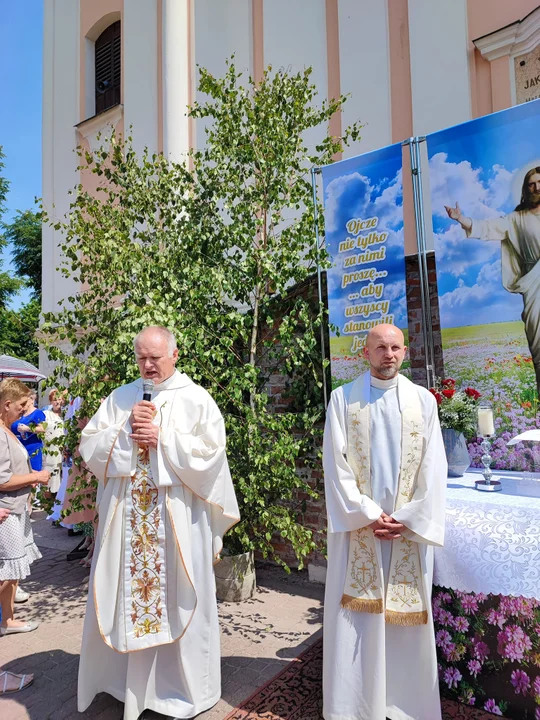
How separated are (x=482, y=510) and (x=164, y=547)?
63.0 inches

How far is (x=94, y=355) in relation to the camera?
14.2 feet

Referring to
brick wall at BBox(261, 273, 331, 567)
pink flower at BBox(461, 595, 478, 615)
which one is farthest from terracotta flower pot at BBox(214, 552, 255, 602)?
pink flower at BBox(461, 595, 478, 615)

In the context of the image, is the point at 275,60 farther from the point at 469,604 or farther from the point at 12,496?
the point at 469,604

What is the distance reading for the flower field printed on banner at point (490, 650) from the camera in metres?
2.60

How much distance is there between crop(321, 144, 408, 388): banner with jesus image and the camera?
160 inches

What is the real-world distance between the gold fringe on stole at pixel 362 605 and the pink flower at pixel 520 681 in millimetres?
679

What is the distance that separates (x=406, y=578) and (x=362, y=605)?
25cm

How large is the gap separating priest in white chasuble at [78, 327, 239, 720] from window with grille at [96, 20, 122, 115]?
29.9 ft

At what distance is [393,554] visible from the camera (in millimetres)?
2744

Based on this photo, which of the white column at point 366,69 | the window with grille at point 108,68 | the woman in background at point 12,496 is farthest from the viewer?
the window with grille at point 108,68

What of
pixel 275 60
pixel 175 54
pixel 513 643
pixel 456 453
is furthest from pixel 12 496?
pixel 175 54

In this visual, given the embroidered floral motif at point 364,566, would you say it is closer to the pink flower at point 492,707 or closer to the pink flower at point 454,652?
the pink flower at point 454,652

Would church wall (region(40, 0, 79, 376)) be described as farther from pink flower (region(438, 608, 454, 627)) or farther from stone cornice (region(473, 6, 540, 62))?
pink flower (region(438, 608, 454, 627))

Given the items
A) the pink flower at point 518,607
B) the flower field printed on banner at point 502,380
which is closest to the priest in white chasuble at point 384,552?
the pink flower at point 518,607
